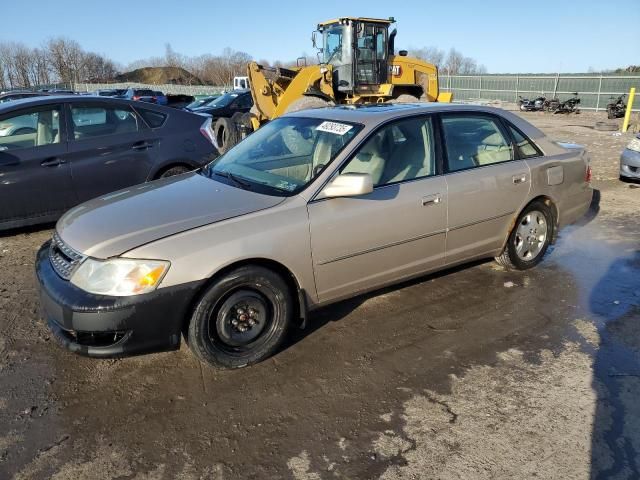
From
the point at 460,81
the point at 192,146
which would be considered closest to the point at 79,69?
the point at 460,81

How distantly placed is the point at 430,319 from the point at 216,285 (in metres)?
1.81

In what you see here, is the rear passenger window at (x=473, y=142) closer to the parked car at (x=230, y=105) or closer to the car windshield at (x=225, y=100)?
the parked car at (x=230, y=105)

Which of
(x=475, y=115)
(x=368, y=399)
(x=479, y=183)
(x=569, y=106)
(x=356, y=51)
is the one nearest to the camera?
(x=368, y=399)

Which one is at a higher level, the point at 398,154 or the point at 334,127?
the point at 334,127

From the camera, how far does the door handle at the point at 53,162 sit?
18.2 ft

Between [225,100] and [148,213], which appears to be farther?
[225,100]

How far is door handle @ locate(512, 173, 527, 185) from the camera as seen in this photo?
451cm

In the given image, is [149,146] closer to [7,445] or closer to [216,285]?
[216,285]

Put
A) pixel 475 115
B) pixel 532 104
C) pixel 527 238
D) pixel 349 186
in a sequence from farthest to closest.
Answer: pixel 532 104
pixel 527 238
pixel 475 115
pixel 349 186

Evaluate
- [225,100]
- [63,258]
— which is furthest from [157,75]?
[63,258]

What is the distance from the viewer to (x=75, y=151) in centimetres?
573

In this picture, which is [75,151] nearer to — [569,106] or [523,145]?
[523,145]

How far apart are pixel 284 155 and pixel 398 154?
91cm

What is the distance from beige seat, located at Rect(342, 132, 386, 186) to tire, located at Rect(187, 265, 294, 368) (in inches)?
39.9
